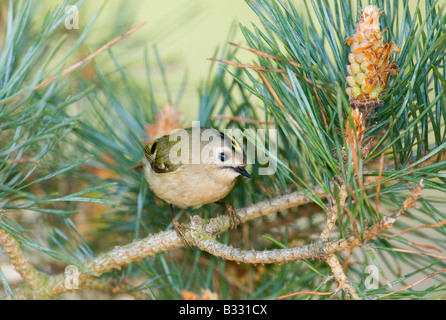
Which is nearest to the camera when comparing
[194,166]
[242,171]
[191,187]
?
[242,171]

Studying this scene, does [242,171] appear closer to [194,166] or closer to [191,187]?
[191,187]

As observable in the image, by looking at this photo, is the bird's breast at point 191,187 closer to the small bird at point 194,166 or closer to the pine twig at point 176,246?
the small bird at point 194,166

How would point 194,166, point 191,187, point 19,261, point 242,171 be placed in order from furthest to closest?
point 194,166 → point 191,187 → point 242,171 → point 19,261

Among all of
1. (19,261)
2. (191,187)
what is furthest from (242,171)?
(19,261)

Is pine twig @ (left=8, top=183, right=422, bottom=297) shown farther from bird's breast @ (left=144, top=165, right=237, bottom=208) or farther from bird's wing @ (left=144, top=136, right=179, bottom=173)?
bird's wing @ (left=144, top=136, right=179, bottom=173)

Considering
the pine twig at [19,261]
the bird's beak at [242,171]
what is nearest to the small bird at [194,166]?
the bird's beak at [242,171]

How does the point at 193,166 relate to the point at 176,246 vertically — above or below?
above

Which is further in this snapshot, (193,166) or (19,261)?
(193,166)

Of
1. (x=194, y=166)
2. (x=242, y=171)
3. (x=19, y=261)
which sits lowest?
(x=19, y=261)
